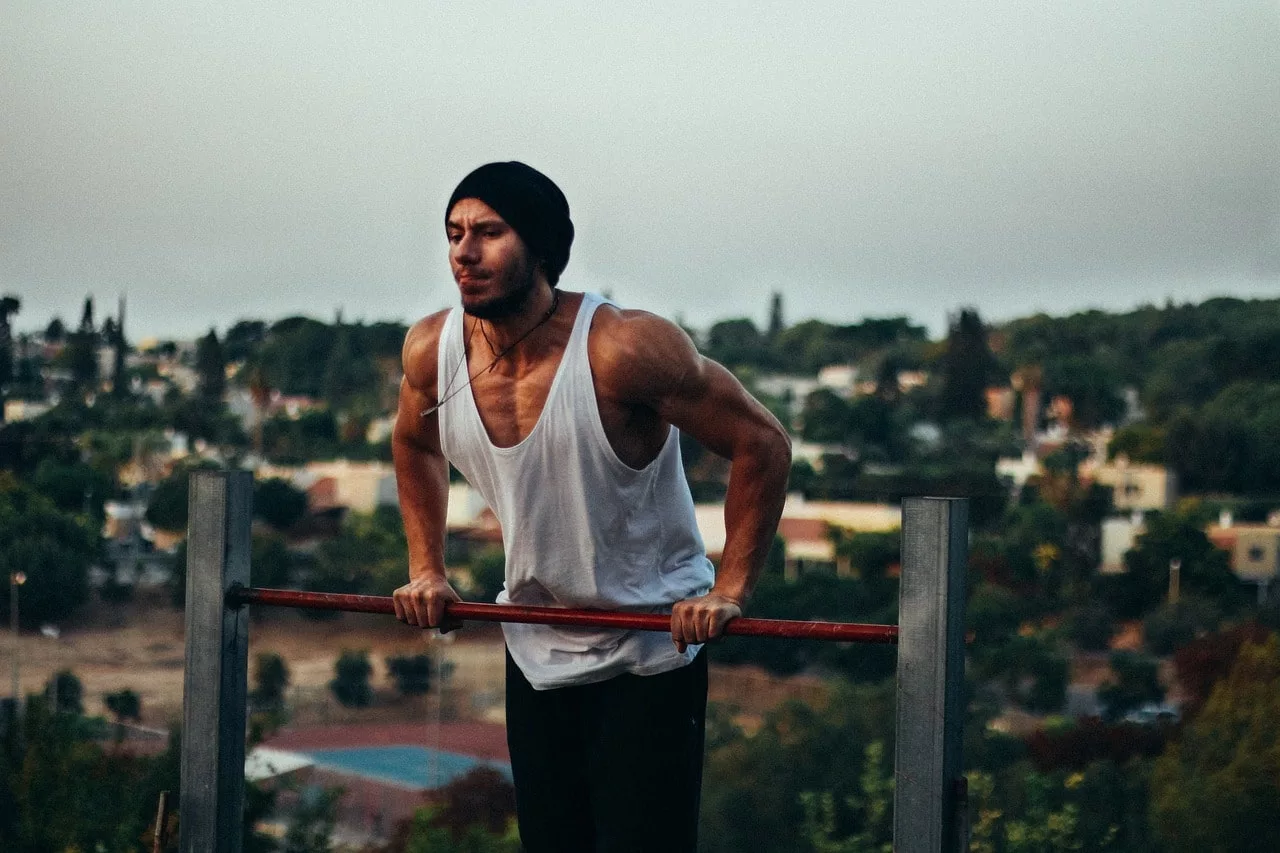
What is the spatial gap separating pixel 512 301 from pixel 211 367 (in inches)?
1835

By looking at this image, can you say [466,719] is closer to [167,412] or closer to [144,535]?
[144,535]

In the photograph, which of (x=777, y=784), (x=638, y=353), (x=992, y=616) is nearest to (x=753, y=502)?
(x=638, y=353)

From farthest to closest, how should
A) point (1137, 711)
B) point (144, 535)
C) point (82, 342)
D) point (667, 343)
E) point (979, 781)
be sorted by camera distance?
point (82, 342) → point (144, 535) → point (1137, 711) → point (979, 781) → point (667, 343)

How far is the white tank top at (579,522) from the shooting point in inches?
79.7

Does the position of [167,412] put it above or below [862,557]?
above

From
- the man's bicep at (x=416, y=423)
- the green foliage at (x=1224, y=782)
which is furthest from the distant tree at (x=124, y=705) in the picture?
the man's bicep at (x=416, y=423)

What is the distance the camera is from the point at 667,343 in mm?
2014

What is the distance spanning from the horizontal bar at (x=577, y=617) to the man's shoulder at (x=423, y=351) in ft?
0.90

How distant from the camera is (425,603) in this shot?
2.13 m

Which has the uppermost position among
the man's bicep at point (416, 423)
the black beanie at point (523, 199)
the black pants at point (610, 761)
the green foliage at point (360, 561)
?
the black beanie at point (523, 199)

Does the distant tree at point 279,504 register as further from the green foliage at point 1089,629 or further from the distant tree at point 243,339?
the green foliage at point 1089,629

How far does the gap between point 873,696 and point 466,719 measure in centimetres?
1196

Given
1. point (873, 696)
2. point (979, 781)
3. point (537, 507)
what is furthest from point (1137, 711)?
point (537, 507)

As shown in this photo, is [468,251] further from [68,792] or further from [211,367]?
[211,367]
